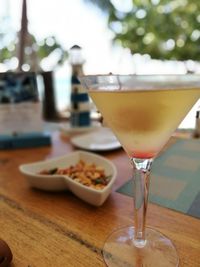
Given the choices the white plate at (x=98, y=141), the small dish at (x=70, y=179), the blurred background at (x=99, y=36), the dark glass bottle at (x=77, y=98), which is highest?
the blurred background at (x=99, y=36)

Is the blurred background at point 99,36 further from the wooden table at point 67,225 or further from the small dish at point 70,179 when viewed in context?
the wooden table at point 67,225

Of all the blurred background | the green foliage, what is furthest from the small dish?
the green foliage

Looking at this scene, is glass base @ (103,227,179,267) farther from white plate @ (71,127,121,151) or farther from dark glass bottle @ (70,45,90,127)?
dark glass bottle @ (70,45,90,127)

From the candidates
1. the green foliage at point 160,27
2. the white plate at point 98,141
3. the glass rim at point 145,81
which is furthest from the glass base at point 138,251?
the green foliage at point 160,27

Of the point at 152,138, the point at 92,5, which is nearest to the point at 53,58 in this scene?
the point at 92,5

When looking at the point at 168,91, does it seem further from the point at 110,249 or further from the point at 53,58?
the point at 53,58

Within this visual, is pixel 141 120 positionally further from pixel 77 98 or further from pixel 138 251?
pixel 77 98

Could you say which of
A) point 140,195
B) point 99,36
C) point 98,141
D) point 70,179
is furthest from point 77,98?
point 99,36
